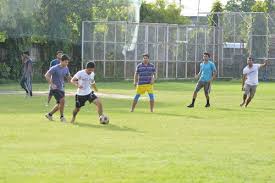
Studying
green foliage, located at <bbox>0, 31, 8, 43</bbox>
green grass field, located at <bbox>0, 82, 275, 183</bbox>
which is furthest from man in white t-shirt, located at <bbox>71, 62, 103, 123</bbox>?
green foliage, located at <bbox>0, 31, 8, 43</bbox>

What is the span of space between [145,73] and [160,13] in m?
62.6

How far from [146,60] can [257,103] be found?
6562 millimetres

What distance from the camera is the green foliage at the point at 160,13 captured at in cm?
8494

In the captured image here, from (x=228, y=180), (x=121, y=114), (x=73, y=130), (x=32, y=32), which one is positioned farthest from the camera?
(x=32, y=32)

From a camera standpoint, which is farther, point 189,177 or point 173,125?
point 173,125

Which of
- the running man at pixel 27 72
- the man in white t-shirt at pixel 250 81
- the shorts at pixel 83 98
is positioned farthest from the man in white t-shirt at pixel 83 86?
the running man at pixel 27 72

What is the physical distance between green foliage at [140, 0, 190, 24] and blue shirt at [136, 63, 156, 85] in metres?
59.6

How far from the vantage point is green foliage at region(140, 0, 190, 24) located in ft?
279

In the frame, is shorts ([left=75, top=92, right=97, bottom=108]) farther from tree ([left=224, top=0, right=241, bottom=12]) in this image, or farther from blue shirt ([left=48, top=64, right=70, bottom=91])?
tree ([left=224, top=0, right=241, bottom=12])

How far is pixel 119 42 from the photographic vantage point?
176 feet

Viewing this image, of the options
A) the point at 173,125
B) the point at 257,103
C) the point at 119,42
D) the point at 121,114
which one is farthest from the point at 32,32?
the point at 173,125

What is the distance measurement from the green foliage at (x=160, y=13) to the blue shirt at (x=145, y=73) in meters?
59.6

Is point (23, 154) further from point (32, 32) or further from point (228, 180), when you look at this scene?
point (32, 32)

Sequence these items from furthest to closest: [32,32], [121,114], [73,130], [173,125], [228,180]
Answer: [32,32], [121,114], [173,125], [73,130], [228,180]
